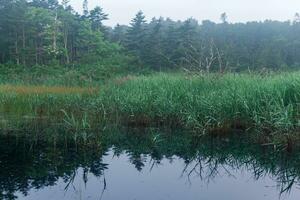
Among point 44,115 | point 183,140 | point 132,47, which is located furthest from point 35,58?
point 183,140

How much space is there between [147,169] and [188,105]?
9.26ft

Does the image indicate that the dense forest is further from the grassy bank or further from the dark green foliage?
the grassy bank

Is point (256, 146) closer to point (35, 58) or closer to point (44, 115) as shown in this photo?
point (44, 115)

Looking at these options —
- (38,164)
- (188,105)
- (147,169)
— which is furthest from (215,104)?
(38,164)

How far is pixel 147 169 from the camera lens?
18.7ft

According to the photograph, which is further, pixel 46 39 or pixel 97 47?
pixel 97 47

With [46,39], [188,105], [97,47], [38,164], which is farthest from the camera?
[97,47]

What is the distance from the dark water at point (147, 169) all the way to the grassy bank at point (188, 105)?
477mm

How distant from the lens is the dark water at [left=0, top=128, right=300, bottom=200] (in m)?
4.70

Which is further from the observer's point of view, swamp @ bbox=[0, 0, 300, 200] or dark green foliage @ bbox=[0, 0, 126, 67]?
dark green foliage @ bbox=[0, 0, 126, 67]

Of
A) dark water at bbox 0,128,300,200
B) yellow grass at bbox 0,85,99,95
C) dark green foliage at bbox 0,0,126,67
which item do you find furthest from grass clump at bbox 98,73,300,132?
dark green foliage at bbox 0,0,126,67

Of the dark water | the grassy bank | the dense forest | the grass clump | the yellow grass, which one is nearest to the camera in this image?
the dark water

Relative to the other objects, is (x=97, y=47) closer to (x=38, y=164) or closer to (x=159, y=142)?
(x=159, y=142)

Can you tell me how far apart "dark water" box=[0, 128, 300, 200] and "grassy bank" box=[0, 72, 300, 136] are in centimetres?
48
